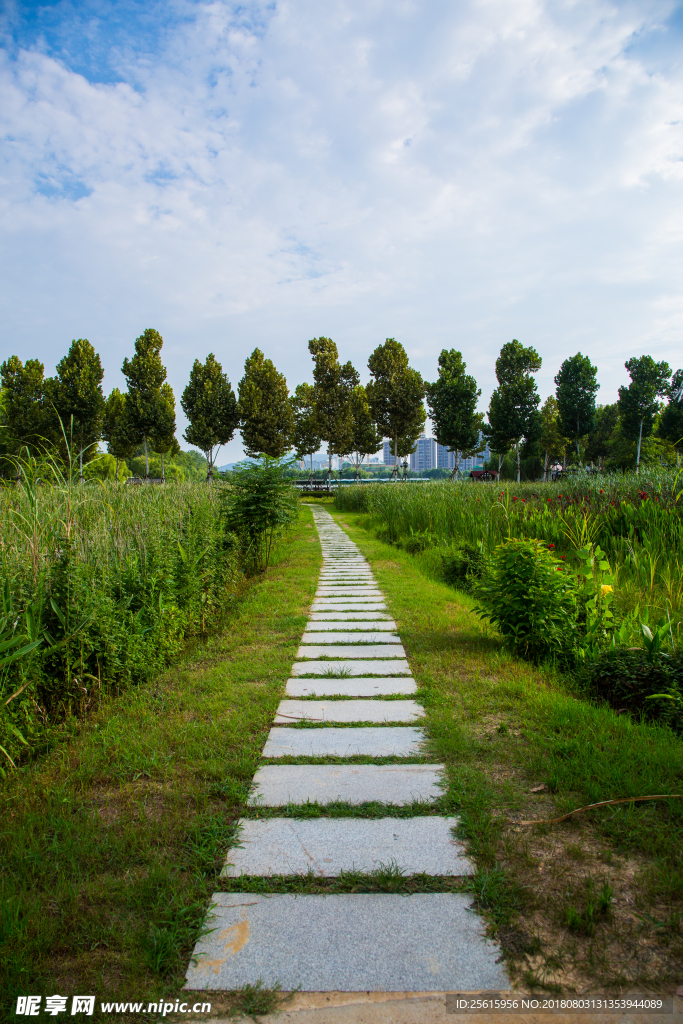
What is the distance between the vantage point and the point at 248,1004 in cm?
113

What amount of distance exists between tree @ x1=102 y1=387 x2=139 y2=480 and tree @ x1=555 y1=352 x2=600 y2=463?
29.7 metres

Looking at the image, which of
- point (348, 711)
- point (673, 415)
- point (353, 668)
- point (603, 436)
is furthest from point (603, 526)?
point (603, 436)

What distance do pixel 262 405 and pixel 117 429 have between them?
28.3 feet

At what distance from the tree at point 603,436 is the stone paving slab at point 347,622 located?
40.7m

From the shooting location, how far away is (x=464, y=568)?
5777mm

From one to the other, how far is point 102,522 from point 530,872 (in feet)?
11.3

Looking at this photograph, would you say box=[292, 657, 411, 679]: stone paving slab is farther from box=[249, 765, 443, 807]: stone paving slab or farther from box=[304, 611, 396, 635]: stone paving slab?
box=[249, 765, 443, 807]: stone paving slab

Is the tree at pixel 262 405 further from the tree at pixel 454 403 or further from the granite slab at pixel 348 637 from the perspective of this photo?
the granite slab at pixel 348 637

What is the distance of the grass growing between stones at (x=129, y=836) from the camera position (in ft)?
4.04

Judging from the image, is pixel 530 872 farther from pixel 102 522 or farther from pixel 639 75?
pixel 639 75

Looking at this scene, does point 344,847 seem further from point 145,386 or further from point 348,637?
point 145,386

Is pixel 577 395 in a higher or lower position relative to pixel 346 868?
higher

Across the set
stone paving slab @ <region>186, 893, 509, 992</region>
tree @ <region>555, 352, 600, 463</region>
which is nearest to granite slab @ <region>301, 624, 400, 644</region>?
stone paving slab @ <region>186, 893, 509, 992</region>

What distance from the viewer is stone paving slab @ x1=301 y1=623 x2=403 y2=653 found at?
3.77 m
